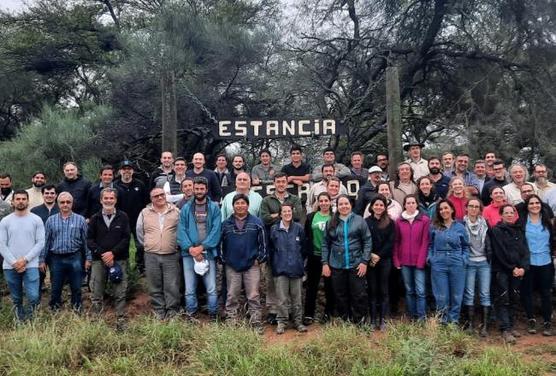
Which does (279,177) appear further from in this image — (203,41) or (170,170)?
(203,41)

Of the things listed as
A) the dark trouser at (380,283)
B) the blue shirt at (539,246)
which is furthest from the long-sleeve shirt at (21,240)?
the blue shirt at (539,246)

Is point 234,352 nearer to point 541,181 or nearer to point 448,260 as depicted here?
point 448,260

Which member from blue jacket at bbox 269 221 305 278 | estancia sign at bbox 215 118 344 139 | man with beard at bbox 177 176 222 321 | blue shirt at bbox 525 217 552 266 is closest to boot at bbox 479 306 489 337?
blue shirt at bbox 525 217 552 266

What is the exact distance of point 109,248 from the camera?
20.9 ft

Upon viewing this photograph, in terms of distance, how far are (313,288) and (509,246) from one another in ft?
7.68

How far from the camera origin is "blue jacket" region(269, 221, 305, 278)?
20.6ft

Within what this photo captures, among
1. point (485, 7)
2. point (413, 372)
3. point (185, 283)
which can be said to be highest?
point (485, 7)

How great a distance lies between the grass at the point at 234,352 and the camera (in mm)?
4973

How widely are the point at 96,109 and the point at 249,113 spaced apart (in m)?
3.39

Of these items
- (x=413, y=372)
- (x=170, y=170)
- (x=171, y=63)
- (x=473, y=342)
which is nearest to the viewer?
(x=413, y=372)

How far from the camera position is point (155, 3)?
15961mm

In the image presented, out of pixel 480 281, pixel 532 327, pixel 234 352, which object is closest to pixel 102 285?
pixel 234 352

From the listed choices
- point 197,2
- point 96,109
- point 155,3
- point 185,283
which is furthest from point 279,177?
point 155,3

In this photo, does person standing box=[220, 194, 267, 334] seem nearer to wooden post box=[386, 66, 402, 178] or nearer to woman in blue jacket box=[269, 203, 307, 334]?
woman in blue jacket box=[269, 203, 307, 334]
